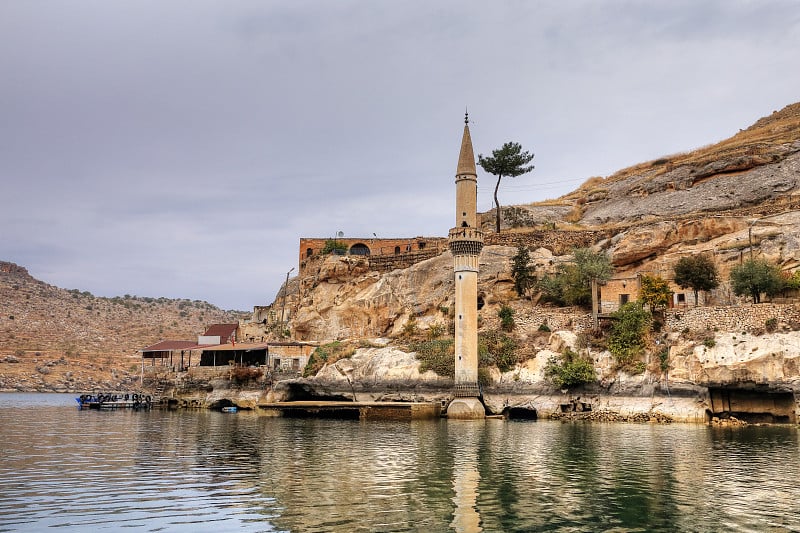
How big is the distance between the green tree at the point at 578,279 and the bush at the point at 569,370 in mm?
5925

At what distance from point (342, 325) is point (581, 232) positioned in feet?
66.4

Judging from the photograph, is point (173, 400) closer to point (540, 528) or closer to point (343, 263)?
point (343, 263)

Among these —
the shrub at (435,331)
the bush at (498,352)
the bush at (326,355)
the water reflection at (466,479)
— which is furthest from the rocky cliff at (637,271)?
the water reflection at (466,479)

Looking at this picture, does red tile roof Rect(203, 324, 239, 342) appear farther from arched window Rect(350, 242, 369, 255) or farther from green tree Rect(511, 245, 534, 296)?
green tree Rect(511, 245, 534, 296)

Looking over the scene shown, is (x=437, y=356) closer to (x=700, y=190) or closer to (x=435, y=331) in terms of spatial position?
(x=435, y=331)

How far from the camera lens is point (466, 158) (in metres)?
44.4

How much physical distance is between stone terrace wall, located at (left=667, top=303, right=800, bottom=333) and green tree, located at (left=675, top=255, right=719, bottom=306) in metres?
3.28

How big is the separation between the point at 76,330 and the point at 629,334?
102 metres

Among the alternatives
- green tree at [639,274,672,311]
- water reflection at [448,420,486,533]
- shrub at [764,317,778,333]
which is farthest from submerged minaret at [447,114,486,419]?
shrub at [764,317,778,333]

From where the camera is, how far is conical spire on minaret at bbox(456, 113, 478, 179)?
44.1 metres

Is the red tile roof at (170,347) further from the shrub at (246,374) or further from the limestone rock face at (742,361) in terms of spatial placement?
the limestone rock face at (742,361)

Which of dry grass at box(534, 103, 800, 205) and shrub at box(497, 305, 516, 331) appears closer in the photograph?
shrub at box(497, 305, 516, 331)

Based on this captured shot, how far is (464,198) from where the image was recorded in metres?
44.2

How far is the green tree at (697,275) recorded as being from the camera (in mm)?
42125
